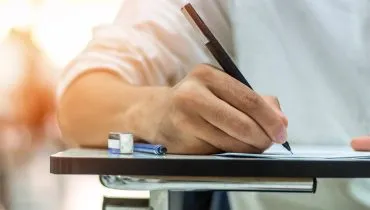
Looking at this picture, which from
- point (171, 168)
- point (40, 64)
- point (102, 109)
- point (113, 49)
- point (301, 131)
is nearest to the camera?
point (171, 168)

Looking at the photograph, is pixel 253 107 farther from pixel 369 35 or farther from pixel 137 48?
pixel 369 35

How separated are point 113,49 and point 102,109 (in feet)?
0.41

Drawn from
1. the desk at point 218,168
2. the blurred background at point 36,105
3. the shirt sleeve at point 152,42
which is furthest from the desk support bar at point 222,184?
the blurred background at point 36,105

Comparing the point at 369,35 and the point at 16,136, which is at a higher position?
the point at 369,35

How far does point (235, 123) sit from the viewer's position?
54 centimetres

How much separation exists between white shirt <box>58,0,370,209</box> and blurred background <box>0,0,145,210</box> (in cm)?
72

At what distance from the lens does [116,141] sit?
53cm

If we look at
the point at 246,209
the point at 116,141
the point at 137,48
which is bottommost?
the point at 246,209

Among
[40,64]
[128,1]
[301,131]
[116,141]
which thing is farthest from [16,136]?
[116,141]

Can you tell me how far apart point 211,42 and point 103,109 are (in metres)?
0.19

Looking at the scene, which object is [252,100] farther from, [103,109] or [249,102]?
[103,109]

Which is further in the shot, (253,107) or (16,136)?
(16,136)

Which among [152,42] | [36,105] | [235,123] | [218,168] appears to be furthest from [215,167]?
[36,105]

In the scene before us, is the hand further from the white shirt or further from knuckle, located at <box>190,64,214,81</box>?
the white shirt
